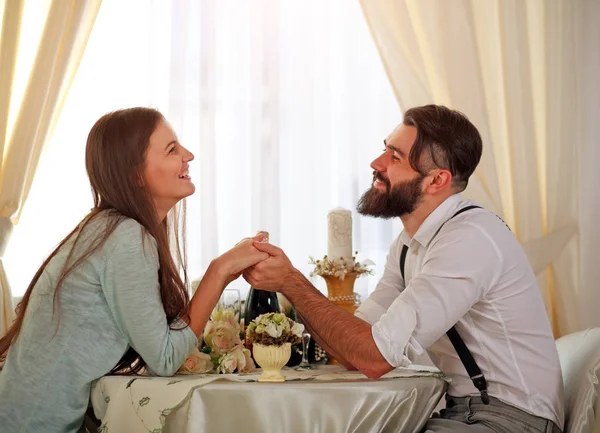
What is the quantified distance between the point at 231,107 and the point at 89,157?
1.78m

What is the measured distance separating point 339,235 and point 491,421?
3.49 feet

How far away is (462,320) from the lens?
6.66 ft

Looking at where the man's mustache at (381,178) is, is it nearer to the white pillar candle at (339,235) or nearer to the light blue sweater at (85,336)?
the white pillar candle at (339,235)

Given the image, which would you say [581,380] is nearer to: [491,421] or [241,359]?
[491,421]

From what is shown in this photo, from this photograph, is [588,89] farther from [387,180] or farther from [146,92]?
[146,92]

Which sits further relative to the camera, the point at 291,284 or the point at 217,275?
the point at 291,284

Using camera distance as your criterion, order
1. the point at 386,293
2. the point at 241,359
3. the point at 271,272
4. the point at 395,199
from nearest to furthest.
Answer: the point at 241,359, the point at 271,272, the point at 395,199, the point at 386,293

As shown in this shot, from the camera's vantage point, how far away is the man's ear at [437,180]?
223 cm

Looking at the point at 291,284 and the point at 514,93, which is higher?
the point at 514,93

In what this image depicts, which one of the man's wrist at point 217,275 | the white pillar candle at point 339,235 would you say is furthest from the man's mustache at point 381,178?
the man's wrist at point 217,275

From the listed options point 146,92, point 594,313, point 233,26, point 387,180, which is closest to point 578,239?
point 594,313

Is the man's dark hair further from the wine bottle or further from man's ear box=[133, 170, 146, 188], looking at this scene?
man's ear box=[133, 170, 146, 188]

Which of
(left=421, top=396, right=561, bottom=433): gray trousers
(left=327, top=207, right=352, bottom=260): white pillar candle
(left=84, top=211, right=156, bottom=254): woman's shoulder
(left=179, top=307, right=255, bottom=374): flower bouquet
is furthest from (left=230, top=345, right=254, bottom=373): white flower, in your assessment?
(left=327, top=207, right=352, bottom=260): white pillar candle

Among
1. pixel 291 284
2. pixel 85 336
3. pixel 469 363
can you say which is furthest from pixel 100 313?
pixel 469 363
